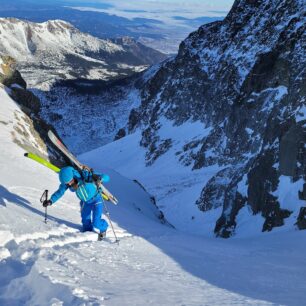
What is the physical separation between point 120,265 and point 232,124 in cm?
5651

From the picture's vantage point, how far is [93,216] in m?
11.5

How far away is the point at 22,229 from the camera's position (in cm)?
916

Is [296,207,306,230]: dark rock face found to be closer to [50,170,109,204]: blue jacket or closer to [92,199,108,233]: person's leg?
[92,199,108,233]: person's leg

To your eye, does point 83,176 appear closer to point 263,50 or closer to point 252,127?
point 252,127

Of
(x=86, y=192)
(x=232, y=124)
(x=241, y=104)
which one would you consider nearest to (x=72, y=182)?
(x=86, y=192)

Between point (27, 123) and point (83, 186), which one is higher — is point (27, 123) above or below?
below

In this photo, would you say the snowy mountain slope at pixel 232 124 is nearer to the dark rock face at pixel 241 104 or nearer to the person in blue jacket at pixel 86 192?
the dark rock face at pixel 241 104

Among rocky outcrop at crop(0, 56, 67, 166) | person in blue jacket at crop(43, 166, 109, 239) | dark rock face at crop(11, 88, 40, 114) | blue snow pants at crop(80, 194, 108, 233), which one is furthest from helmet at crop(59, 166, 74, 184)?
dark rock face at crop(11, 88, 40, 114)

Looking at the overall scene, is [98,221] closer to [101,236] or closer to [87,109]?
[101,236]

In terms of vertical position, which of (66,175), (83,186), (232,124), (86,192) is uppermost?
(66,175)

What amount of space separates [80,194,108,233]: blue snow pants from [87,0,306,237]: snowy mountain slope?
1554 cm

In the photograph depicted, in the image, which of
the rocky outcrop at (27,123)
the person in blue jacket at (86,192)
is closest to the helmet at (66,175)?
the person in blue jacket at (86,192)

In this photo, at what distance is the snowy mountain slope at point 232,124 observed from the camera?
101 feet

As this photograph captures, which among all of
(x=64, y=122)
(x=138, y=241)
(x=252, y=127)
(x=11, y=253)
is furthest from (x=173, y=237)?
(x=64, y=122)
